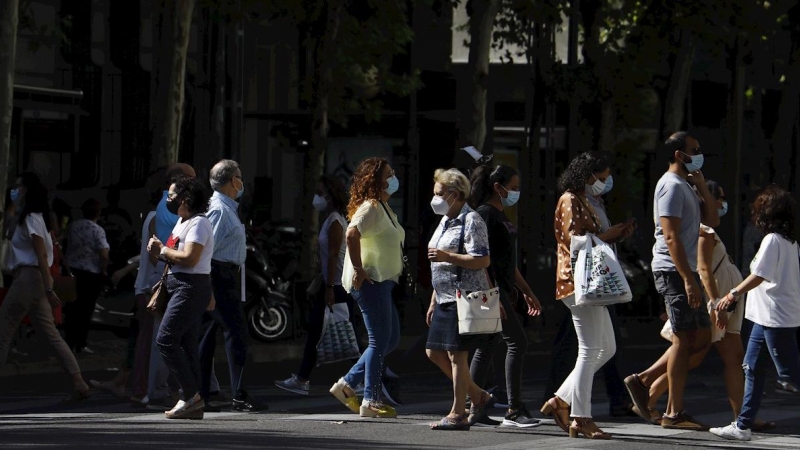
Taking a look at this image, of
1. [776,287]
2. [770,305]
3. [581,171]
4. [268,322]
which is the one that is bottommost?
[268,322]

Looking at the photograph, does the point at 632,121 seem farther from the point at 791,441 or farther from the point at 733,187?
the point at 791,441

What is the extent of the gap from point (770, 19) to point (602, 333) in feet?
61.0

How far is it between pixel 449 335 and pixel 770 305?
6.58 ft

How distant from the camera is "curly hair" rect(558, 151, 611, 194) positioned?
11562 millimetres

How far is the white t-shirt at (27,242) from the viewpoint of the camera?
13633 millimetres

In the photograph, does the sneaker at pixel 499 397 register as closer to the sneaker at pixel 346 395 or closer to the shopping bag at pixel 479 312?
the sneaker at pixel 346 395

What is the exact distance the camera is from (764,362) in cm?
1139

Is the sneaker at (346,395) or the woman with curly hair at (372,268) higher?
the woman with curly hair at (372,268)

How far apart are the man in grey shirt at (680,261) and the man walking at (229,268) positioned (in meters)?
2.98

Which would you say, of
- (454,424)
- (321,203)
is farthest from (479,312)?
(321,203)

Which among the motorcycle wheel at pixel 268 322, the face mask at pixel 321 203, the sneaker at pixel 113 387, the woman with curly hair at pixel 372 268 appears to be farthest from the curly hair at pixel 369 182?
the motorcycle wheel at pixel 268 322

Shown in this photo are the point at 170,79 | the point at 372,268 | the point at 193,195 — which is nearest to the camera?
the point at 193,195

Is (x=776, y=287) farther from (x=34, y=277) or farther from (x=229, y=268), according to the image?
(x=34, y=277)

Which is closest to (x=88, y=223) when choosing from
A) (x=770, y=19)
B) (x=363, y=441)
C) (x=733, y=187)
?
(x=363, y=441)
